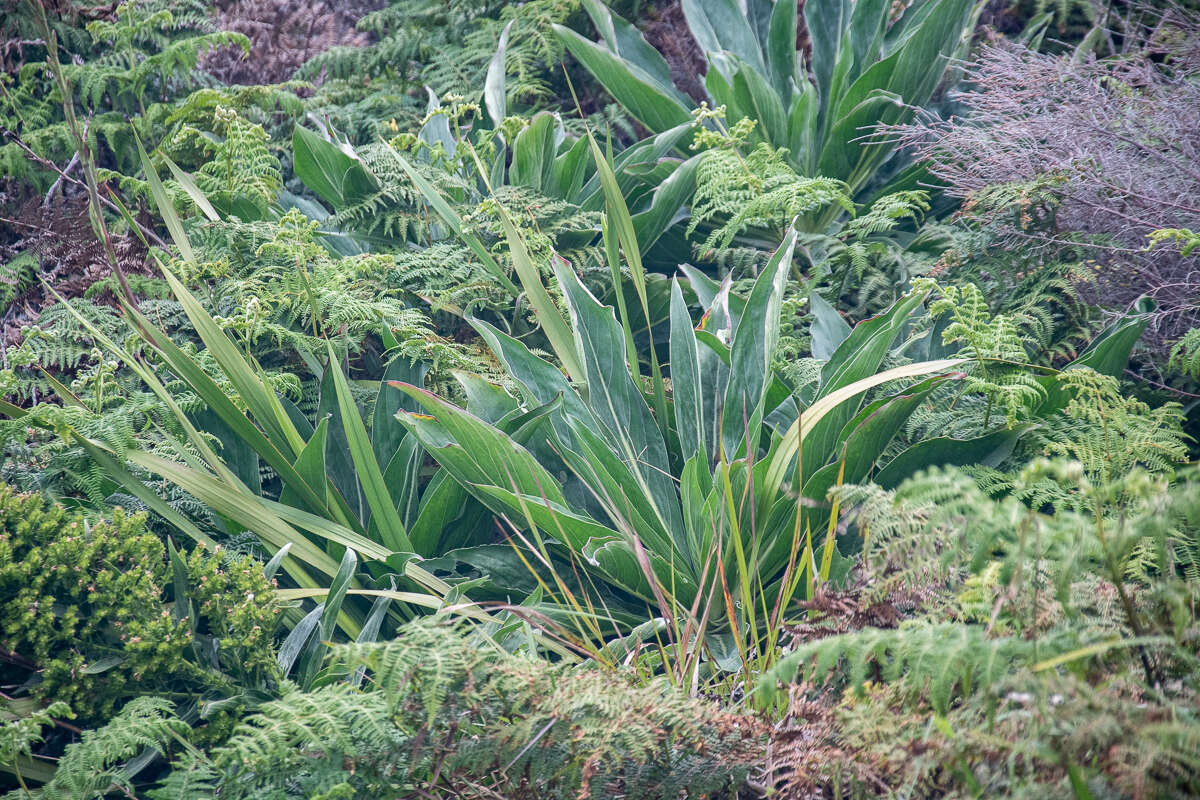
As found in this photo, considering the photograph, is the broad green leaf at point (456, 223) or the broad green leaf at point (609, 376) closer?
the broad green leaf at point (609, 376)

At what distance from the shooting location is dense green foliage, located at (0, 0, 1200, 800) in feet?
3.38

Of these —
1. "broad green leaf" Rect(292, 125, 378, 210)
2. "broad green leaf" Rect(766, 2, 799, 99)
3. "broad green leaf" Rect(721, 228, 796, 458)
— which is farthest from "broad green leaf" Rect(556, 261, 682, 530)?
"broad green leaf" Rect(766, 2, 799, 99)

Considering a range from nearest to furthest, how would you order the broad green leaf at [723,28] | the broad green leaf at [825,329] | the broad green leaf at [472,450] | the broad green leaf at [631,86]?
the broad green leaf at [472,450] < the broad green leaf at [825,329] < the broad green leaf at [631,86] < the broad green leaf at [723,28]

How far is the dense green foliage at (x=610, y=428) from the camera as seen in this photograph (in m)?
1.03

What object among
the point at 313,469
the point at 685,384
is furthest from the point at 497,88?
the point at 313,469

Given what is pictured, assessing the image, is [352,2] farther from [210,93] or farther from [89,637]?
[89,637]

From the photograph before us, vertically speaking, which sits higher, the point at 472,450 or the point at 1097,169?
the point at 1097,169

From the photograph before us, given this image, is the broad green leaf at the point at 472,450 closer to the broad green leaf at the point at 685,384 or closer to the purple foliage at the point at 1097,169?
the broad green leaf at the point at 685,384

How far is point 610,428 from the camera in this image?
76.8 inches

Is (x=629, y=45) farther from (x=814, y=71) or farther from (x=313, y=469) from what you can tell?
(x=313, y=469)

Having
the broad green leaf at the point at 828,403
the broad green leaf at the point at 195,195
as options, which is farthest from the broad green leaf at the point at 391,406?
the broad green leaf at the point at 828,403

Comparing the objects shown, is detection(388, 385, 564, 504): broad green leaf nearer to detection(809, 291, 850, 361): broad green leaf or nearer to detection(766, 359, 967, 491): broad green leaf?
detection(766, 359, 967, 491): broad green leaf

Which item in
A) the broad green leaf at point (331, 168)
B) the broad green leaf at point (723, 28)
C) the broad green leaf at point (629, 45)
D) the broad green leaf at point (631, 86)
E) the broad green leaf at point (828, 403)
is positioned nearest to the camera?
the broad green leaf at point (828, 403)

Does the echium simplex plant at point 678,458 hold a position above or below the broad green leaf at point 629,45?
below
